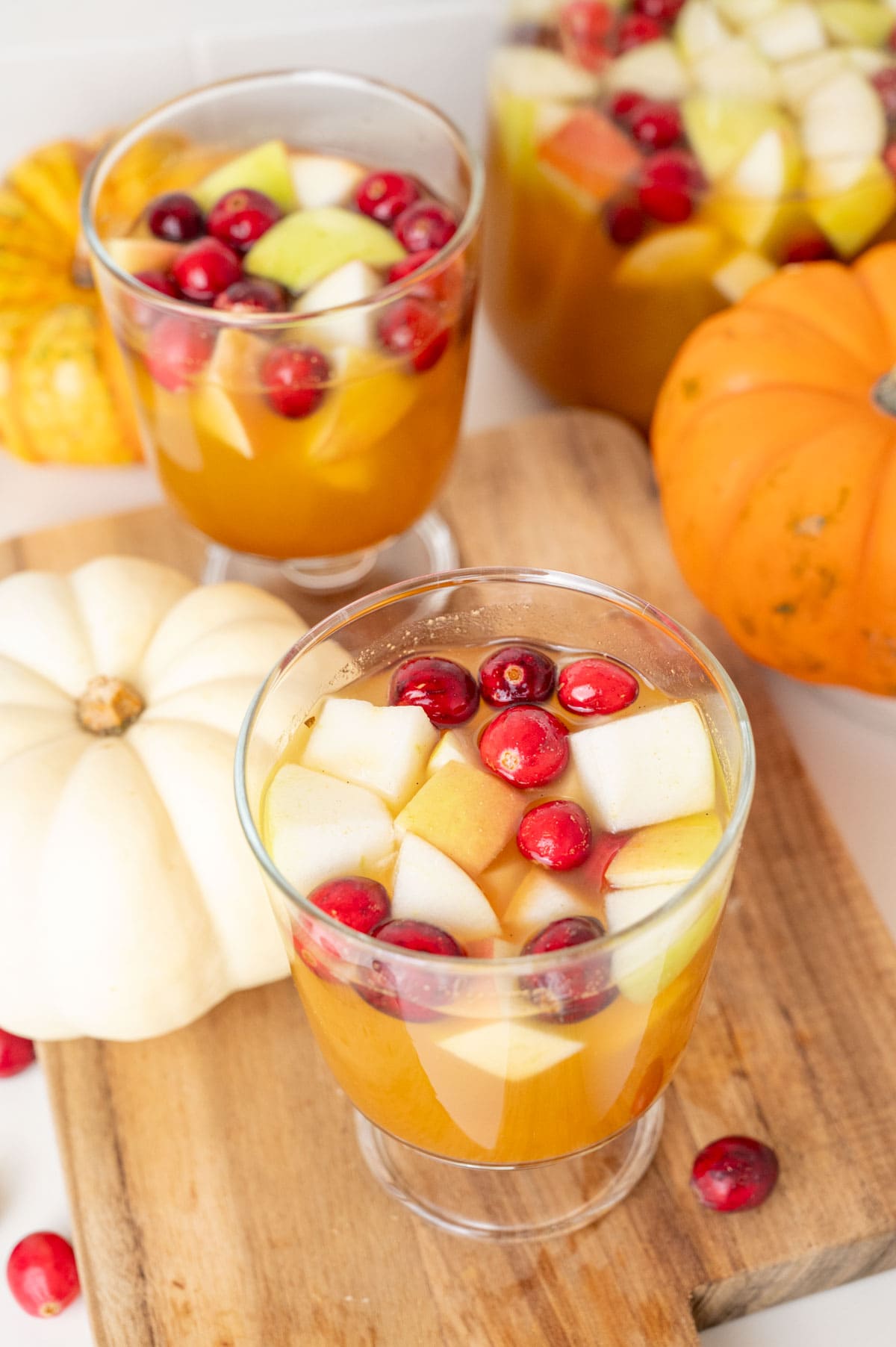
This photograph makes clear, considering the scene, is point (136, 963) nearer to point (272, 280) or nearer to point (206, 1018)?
point (206, 1018)

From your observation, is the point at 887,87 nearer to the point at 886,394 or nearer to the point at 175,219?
the point at 886,394

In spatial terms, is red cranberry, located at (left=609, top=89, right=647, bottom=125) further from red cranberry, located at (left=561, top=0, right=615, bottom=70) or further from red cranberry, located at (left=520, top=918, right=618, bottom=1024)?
red cranberry, located at (left=520, top=918, right=618, bottom=1024)

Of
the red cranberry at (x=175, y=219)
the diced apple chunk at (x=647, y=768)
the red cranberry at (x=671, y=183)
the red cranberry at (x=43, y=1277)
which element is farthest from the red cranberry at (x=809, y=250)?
the red cranberry at (x=43, y=1277)

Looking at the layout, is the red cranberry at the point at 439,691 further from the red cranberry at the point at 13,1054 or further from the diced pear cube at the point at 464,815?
the red cranberry at the point at 13,1054

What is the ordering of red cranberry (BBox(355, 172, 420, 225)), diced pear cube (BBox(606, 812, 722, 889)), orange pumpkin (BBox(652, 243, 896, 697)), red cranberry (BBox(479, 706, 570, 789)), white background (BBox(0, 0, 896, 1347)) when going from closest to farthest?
diced pear cube (BBox(606, 812, 722, 889)) → red cranberry (BBox(479, 706, 570, 789)) → orange pumpkin (BBox(652, 243, 896, 697)) → red cranberry (BBox(355, 172, 420, 225)) → white background (BBox(0, 0, 896, 1347))

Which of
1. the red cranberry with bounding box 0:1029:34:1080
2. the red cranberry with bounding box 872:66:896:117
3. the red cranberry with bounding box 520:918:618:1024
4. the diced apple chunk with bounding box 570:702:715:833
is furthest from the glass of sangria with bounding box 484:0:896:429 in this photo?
the red cranberry with bounding box 0:1029:34:1080

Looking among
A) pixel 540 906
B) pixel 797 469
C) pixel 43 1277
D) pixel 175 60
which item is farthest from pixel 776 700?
pixel 175 60
